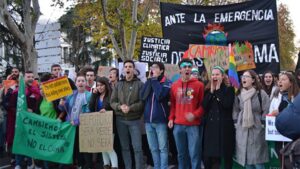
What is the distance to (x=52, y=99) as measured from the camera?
25.3 feet

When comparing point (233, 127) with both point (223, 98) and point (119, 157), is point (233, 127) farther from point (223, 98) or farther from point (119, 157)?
point (119, 157)

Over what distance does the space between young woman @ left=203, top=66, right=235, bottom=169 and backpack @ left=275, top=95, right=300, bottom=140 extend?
9.43 ft

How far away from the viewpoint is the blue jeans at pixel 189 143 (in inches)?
269

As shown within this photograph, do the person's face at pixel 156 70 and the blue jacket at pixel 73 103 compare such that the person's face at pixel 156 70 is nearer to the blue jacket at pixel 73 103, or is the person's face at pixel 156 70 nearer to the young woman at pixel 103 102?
the young woman at pixel 103 102

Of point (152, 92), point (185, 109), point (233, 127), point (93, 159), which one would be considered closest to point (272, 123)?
point (233, 127)

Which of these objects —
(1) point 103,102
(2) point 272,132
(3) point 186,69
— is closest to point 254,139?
(2) point 272,132

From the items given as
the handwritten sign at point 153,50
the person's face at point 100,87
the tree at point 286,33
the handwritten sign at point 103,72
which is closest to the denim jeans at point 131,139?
the person's face at point 100,87

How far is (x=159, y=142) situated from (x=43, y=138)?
2195 mm

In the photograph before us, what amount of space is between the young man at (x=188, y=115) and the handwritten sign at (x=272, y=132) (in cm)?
107

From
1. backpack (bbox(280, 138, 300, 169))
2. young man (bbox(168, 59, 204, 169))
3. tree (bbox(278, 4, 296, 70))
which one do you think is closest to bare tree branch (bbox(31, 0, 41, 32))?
young man (bbox(168, 59, 204, 169))

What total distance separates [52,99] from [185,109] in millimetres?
2380

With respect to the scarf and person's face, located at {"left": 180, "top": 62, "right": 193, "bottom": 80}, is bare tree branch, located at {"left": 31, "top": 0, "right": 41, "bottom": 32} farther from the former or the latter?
the scarf

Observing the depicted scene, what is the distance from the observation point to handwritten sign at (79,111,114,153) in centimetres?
734

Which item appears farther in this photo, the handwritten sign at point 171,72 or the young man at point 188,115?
the handwritten sign at point 171,72
